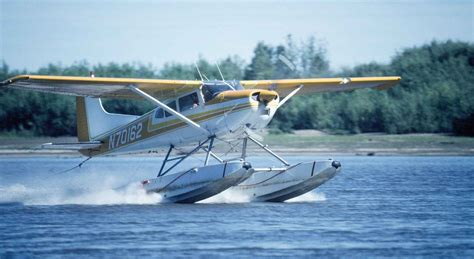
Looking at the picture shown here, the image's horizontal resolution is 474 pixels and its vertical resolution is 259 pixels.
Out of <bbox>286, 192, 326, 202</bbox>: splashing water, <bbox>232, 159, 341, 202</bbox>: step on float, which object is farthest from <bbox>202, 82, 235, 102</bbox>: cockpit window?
<bbox>286, 192, 326, 202</bbox>: splashing water

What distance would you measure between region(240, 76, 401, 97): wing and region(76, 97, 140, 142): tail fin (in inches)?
123

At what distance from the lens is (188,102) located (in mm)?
19531

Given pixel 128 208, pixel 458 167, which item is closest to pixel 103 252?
pixel 128 208

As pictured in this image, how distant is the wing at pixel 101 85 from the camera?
60.6ft

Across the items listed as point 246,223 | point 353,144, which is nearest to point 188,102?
point 246,223

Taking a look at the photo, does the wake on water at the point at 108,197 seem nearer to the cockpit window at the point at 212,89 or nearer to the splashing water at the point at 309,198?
the splashing water at the point at 309,198

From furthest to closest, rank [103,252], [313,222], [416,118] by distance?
[416,118]
[313,222]
[103,252]

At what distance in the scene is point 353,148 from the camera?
4244cm

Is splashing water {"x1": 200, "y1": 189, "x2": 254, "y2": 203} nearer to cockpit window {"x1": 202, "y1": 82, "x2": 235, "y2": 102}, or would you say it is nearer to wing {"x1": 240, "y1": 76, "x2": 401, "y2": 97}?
cockpit window {"x1": 202, "y1": 82, "x2": 235, "y2": 102}

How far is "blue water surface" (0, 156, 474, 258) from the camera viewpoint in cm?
1356

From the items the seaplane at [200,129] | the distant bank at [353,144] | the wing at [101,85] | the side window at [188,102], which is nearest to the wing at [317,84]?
the seaplane at [200,129]

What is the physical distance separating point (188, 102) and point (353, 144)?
986 inches

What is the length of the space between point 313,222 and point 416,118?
3141cm

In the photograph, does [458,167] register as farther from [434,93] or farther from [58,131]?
[58,131]
